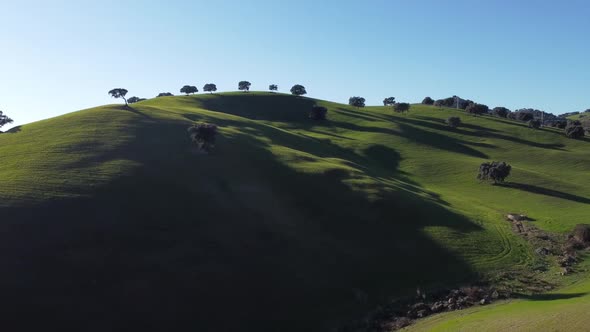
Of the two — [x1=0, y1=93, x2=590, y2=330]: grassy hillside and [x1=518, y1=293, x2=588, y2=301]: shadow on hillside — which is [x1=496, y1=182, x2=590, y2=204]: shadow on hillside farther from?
[x1=518, y1=293, x2=588, y2=301]: shadow on hillside

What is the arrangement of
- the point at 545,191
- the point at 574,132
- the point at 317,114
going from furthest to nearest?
the point at 317,114 < the point at 574,132 < the point at 545,191

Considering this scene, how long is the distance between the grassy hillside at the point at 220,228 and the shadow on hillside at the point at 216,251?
14 cm

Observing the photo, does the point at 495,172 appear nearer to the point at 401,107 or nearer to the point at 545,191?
the point at 545,191

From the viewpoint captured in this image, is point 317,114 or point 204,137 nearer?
point 204,137

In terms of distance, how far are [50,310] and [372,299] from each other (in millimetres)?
26056

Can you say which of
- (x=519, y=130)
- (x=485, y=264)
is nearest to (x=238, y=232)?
(x=485, y=264)

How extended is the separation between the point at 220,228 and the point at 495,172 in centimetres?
6227

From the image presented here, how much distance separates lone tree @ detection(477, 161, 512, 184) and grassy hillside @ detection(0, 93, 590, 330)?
2472mm

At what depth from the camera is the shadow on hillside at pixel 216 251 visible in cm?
3684

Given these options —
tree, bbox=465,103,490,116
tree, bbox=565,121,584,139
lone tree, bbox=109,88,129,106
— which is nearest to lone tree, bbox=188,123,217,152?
lone tree, bbox=109,88,129,106

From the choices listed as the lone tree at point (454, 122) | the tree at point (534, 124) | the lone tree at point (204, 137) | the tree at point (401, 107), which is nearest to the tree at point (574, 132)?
the tree at point (534, 124)

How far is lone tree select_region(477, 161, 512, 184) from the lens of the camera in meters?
91.4

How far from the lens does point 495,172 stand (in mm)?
91312

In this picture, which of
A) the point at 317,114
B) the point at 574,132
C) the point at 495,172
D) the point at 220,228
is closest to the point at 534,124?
the point at 574,132
